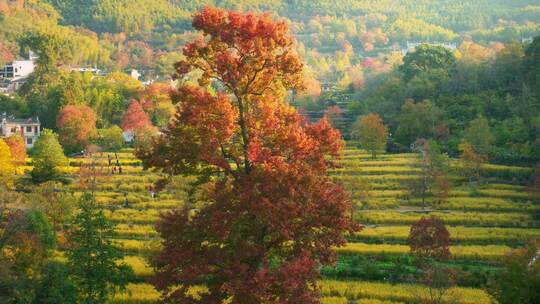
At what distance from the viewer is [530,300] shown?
15.5 meters

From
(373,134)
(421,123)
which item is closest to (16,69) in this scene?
(373,134)

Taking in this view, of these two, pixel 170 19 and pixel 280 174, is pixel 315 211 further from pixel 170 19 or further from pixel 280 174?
pixel 170 19

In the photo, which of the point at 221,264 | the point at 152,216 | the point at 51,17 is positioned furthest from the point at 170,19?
the point at 221,264

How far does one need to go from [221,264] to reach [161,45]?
101720 mm

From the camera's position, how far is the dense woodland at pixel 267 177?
12.1m

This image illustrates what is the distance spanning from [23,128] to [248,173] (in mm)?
47377

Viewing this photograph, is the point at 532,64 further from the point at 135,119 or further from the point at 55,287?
the point at 55,287

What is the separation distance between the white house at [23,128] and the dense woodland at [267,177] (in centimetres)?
235

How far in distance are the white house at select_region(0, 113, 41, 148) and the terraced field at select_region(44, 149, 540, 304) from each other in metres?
11.5

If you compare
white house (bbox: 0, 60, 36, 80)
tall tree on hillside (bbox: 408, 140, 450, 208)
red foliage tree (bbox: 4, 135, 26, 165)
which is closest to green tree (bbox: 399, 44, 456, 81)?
tall tree on hillside (bbox: 408, 140, 450, 208)

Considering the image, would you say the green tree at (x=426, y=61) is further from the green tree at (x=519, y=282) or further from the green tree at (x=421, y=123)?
the green tree at (x=519, y=282)

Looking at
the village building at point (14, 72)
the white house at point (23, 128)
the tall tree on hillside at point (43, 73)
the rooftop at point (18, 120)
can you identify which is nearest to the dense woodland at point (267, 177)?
the tall tree on hillside at point (43, 73)

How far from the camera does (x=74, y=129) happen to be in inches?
1954

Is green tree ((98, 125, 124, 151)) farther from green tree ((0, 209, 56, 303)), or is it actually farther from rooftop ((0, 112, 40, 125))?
green tree ((0, 209, 56, 303))
